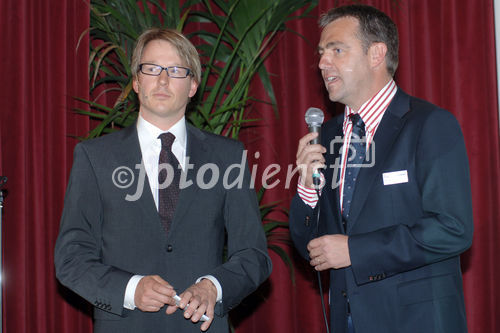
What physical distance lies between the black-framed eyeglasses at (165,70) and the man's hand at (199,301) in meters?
0.82

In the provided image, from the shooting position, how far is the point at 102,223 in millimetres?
2080

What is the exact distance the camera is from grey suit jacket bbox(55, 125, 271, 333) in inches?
77.7

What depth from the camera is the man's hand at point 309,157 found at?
2125mm

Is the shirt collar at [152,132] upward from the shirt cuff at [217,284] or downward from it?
upward

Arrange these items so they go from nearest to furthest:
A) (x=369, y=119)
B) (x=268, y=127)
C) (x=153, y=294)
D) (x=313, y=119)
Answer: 1. (x=153, y=294)
2. (x=313, y=119)
3. (x=369, y=119)
4. (x=268, y=127)

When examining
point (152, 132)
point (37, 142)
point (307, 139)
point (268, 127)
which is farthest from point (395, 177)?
point (37, 142)

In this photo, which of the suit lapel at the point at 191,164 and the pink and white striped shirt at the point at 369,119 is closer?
the suit lapel at the point at 191,164

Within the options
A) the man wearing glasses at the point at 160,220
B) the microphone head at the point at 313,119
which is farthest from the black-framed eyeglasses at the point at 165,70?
the microphone head at the point at 313,119

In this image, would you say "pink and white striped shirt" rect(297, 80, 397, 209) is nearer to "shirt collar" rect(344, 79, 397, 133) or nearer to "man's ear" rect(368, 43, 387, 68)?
"shirt collar" rect(344, 79, 397, 133)

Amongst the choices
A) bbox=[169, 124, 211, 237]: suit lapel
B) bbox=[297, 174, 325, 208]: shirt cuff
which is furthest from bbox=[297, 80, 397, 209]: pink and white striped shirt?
bbox=[169, 124, 211, 237]: suit lapel

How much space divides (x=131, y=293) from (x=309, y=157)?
81cm

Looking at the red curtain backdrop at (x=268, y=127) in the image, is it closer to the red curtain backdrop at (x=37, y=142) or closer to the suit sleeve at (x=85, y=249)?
the red curtain backdrop at (x=37, y=142)

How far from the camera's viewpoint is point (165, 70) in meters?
2.23

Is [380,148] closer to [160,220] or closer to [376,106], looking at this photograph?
[376,106]
